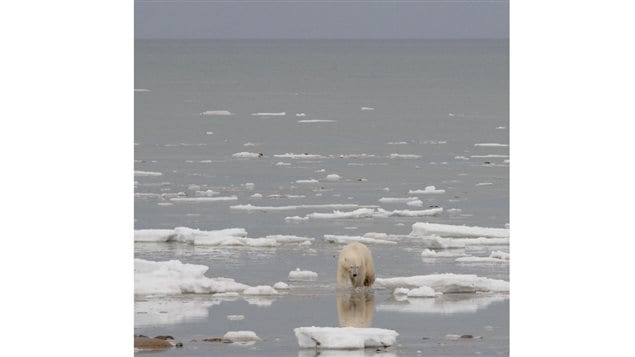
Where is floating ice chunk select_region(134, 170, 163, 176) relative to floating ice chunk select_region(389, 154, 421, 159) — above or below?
below

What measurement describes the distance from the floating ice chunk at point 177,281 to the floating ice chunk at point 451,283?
94 centimetres

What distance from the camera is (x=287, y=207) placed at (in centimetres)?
1353

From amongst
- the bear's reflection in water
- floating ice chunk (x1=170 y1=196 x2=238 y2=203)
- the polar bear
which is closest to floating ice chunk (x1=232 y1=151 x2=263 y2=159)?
floating ice chunk (x1=170 y1=196 x2=238 y2=203)

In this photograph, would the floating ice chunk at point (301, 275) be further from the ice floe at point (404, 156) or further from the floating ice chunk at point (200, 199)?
the ice floe at point (404, 156)

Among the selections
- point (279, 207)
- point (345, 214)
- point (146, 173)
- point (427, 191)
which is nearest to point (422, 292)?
point (345, 214)

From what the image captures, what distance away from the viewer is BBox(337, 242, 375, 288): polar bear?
949cm

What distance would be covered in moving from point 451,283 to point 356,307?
2.21 ft

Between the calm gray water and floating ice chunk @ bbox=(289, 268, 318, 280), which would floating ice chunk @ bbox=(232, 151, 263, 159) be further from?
floating ice chunk @ bbox=(289, 268, 318, 280)

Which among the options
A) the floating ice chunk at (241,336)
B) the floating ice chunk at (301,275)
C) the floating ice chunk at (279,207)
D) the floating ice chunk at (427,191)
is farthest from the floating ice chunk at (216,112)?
the floating ice chunk at (241,336)

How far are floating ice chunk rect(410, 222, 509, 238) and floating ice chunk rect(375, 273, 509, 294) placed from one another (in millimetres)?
2115

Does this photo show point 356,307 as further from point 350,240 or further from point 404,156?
point 404,156

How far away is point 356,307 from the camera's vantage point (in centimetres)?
900

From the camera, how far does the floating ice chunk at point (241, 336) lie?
795cm
